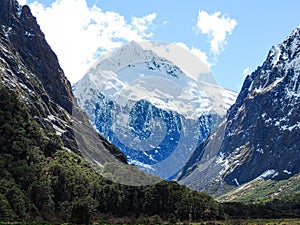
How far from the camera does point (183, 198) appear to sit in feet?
571

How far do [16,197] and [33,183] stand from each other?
23.1 m

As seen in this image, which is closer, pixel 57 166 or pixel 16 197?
pixel 16 197

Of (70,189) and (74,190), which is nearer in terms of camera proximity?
(74,190)

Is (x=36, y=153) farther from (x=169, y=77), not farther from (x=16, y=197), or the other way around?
(x=169, y=77)

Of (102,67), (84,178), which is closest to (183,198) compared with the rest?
(84,178)

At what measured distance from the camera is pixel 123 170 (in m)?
190

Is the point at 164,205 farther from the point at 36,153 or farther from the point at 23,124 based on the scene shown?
the point at 23,124

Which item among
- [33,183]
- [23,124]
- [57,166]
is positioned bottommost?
[33,183]

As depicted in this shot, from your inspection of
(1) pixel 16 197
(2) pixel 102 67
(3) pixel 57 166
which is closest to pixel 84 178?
(3) pixel 57 166

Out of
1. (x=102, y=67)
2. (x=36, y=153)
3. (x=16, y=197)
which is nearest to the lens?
(x=102, y=67)

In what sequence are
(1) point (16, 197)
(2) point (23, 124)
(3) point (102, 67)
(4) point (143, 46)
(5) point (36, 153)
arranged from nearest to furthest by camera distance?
(4) point (143, 46)
(3) point (102, 67)
(1) point (16, 197)
(5) point (36, 153)
(2) point (23, 124)

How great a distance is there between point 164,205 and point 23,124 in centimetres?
6146

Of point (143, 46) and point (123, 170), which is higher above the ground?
point (123, 170)

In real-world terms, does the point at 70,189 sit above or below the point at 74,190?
above
